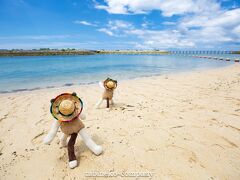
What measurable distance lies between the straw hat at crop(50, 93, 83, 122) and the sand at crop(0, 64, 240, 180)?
2.83 feet

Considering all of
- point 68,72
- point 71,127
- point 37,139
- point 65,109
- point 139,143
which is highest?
point 65,109

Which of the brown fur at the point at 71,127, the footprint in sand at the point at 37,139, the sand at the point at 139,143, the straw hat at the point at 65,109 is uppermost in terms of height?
the straw hat at the point at 65,109

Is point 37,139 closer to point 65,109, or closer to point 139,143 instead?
point 65,109

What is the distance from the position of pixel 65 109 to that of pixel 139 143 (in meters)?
1.70

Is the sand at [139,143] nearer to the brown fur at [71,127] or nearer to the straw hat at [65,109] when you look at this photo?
the brown fur at [71,127]

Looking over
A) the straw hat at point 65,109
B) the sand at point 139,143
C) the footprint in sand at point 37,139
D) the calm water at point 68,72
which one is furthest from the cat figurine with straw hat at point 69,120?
the calm water at point 68,72

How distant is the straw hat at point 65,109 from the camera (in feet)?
9.70

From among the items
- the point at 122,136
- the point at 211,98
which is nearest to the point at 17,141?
the point at 122,136

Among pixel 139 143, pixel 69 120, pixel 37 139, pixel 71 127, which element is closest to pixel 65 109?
pixel 69 120

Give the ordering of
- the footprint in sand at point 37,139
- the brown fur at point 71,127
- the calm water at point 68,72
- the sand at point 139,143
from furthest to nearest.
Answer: the calm water at point 68,72
the footprint in sand at point 37,139
the brown fur at point 71,127
the sand at point 139,143

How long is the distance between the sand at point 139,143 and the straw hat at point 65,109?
862 mm

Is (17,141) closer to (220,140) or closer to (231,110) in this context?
(220,140)

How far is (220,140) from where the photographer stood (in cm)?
363

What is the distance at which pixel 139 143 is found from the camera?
11.9ft
